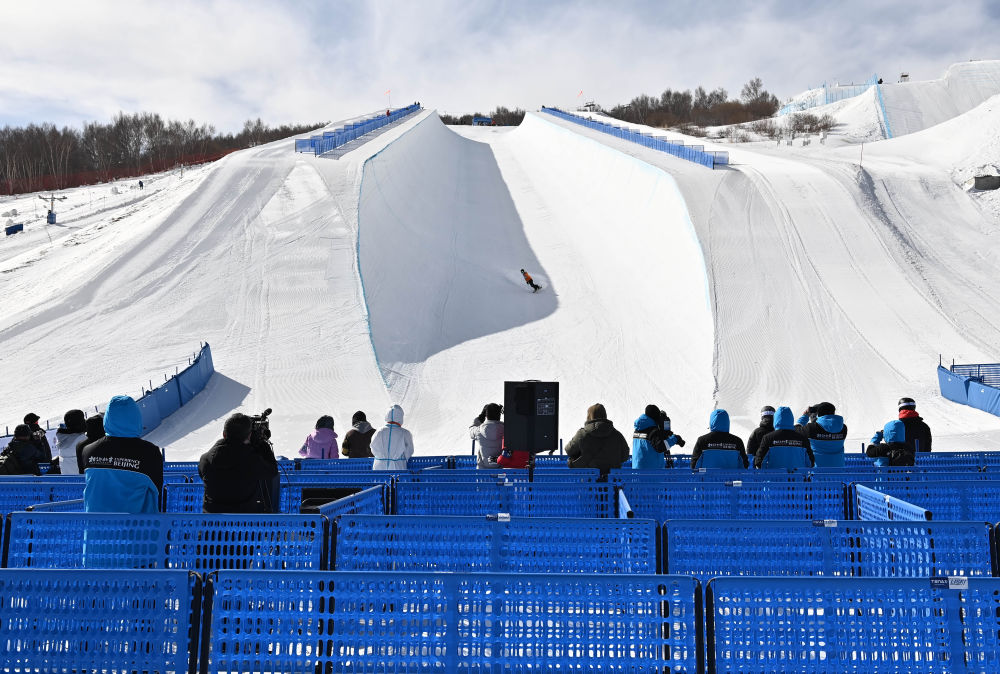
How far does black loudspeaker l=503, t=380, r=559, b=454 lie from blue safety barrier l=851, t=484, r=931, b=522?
322 centimetres

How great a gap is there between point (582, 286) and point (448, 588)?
79.1 ft

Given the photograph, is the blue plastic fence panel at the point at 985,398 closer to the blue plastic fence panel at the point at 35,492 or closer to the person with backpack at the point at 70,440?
the person with backpack at the point at 70,440

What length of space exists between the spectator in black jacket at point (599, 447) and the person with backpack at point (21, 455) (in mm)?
6294

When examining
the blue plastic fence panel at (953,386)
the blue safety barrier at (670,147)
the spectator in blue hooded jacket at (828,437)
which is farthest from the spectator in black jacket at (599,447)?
the blue safety barrier at (670,147)

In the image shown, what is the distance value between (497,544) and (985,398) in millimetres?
16050

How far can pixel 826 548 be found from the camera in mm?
4770

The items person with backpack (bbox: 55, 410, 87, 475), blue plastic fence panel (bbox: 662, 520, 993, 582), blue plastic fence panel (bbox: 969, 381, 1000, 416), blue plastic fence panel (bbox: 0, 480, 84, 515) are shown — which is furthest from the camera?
blue plastic fence panel (bbox: 969, 381, 1000, 416)

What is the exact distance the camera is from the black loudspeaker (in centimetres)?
856

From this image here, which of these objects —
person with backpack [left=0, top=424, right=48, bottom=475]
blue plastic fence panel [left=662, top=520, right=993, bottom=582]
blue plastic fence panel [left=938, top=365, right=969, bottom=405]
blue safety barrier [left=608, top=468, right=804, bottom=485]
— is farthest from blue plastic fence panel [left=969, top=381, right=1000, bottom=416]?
person with backpack [left=0, top=424, right=48, bottom=475]

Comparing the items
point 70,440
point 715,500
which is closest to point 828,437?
point 715,500

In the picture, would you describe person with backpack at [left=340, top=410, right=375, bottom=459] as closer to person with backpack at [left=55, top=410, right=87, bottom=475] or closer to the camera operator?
person with backpack at [left=55, top=410, right=87, bottom=475]

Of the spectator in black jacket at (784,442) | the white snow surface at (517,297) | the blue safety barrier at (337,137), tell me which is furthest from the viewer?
the blue safety barrier at (337,137)

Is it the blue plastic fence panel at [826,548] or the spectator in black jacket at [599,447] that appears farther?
the spectator in black jacket at [599,447]

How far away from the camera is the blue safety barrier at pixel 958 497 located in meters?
6.38
